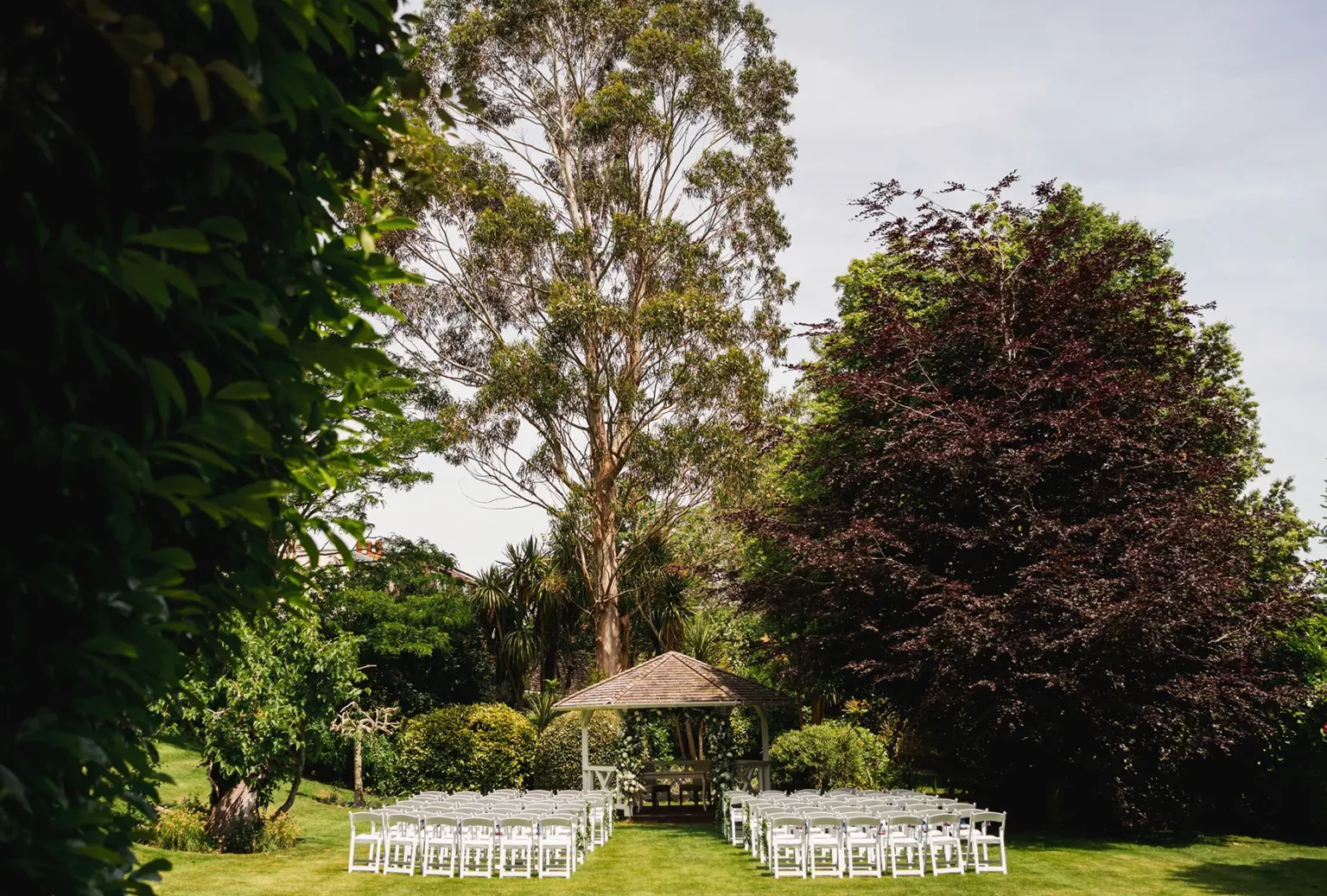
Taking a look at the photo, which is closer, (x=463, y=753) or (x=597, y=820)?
(x=597, y=820)

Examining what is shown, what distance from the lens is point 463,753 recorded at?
77.9 feet

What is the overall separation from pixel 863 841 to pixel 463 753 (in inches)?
504

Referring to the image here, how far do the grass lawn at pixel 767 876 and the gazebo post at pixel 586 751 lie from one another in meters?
4.38

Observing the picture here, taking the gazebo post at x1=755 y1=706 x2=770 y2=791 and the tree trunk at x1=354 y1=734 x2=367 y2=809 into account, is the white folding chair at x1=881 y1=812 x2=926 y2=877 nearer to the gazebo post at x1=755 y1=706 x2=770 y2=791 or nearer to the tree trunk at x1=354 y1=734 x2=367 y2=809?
the gazebo post at x1=755 y1=706 x2=770 y2=791

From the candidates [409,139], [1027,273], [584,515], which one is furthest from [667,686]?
[409,139]

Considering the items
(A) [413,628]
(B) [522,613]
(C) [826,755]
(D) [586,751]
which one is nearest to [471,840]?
(D) [586,751]

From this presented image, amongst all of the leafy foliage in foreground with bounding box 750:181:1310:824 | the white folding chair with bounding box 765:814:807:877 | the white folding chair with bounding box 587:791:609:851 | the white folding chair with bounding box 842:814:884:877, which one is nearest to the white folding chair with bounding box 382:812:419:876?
the white folding chair with bounding box 587:791:609:851

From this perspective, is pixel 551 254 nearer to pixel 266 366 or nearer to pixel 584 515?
pixel 584 515

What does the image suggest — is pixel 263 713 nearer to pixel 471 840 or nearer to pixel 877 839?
pixel 471 840

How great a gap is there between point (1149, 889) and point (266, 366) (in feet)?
41.8

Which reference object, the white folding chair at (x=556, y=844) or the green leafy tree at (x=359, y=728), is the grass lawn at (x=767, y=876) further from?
the green leafy tree at (x=359, y=728)

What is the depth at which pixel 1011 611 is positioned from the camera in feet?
50.1

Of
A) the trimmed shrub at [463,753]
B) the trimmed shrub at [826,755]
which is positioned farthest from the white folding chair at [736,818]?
the trimmed shrub at [463,753]

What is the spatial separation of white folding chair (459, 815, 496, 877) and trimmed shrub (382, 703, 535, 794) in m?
8.98
